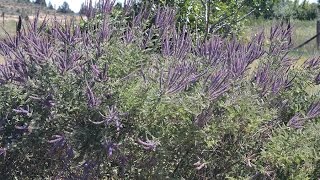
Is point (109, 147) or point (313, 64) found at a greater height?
point (313, 64)

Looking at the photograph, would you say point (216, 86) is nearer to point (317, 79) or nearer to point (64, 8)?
point (317, 79)

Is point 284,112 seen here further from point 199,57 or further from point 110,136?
point 110,136

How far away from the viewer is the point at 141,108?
3.29 metres

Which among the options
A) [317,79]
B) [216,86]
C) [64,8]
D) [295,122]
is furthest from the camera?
[64,8]

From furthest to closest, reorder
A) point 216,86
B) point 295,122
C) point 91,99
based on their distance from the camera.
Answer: point 295,122 → point 216,86 → point 91,99

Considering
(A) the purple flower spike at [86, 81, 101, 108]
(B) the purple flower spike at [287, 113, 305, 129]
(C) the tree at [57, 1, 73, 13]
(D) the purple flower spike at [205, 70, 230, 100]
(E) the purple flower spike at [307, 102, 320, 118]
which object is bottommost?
(B) the purple flower spike at [287, 113, 305, 129]

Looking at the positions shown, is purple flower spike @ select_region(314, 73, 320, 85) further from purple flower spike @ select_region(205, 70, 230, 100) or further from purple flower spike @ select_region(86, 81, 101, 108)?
purple flower spike @ select_region(86, 81, 101, 108)

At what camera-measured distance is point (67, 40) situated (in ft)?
11.9

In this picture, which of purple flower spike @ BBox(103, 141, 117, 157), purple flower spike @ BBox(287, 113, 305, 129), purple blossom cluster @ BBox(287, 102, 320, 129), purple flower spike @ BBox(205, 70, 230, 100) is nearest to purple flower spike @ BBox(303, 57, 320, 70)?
purple blossom cluster @ BBox(287, 102, 320, 129)

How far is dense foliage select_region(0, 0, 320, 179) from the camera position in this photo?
3.34 meters

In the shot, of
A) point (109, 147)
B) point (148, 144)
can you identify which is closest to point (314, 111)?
point (148, 144)

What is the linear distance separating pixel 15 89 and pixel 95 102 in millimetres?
589

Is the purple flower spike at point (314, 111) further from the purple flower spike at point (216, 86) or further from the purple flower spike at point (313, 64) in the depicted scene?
the purple flower spike at point (216, 86)

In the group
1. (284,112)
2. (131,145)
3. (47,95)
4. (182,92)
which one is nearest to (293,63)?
(284,112)
